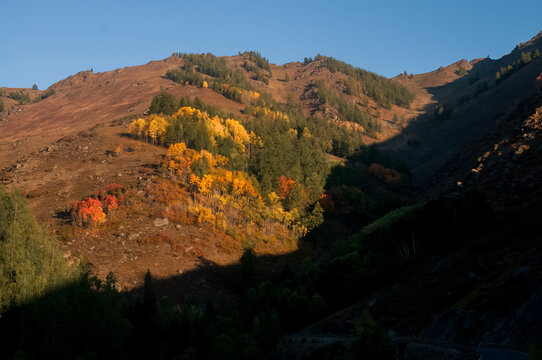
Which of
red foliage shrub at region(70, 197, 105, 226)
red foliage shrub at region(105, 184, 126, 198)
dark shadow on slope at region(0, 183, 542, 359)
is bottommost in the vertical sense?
dark shadow on slope at region(0, 183, 542, 359)

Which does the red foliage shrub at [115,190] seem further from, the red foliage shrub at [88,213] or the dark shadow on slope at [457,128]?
the dark shadow on slope at [457,128]

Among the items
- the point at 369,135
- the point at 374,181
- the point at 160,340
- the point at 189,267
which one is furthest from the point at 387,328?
the point at 369,135

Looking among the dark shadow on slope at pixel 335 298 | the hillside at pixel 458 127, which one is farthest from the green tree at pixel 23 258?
the hillside at pixel 458 127

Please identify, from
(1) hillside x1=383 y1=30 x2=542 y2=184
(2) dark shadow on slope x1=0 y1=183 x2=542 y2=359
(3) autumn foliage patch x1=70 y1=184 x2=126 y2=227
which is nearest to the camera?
(2) dark shadow on slope x1=0 y1=183 x2=542 y2=359

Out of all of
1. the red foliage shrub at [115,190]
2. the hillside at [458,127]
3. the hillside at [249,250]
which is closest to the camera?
the hillside at [249,250]

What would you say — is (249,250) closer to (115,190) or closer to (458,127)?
(115,190)

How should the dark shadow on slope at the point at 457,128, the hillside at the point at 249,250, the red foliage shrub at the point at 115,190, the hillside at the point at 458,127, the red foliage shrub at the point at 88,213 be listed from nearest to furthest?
the hillside at the point at 249,250
the red foliage shrub at the point at 88,213
the red foliage shrub at the point at 115,190
the dark shadow on slope at the point at 457,128
the hillside at the point at 458,127

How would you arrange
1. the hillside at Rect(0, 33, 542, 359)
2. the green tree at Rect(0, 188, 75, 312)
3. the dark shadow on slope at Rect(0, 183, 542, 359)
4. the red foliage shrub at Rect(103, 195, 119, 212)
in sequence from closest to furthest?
the dark shadow on slope at Rect(0, 183, 542, 359)
the green tree at Rect(0, 188, 75, 312)
the hillside at Rect(0, 33, 542, 359)
the red foliage shrub at Rect(103, 195, 119, 212)

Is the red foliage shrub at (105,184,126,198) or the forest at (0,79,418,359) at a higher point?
the red foliage shrub at (105,184,126,198)

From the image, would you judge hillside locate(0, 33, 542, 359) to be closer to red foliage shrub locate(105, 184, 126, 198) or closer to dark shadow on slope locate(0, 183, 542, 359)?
dark shadow on slope locate(0, 183, 542, 359)

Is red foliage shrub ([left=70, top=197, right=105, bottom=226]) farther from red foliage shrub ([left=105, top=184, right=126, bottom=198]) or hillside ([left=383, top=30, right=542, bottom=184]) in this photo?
hillside ([left=383, top=30, right=542, bottom=184])

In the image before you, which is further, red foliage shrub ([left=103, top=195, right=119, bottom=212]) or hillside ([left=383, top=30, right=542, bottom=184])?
hillside ([left=383, top=30, right=542, bottom=184])

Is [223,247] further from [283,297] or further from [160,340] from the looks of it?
[160,340]

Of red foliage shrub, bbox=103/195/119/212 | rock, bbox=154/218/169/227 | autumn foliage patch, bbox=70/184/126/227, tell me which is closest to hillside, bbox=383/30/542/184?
rock, bbox=154/218/169/227
